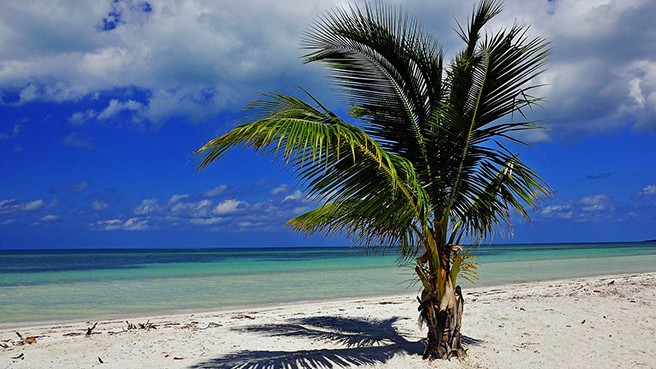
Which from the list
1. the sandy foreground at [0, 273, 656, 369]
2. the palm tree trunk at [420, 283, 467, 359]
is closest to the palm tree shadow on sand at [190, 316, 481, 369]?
the sandy foreground at [0, 273, 656, 369]

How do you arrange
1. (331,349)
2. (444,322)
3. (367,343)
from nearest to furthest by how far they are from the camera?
1. (444,322)
2. (331,349)
3. (367,343)

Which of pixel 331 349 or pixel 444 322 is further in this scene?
pixel 331 349

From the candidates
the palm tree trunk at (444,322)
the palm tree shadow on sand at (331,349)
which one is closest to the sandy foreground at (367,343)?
the palm tree shadow on sand at (331,349)

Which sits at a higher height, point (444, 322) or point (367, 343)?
point (444, 322)

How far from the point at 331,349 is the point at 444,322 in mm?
1490

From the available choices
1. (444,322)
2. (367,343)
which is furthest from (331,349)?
(444,322)

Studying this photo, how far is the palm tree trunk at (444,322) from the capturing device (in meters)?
5.65

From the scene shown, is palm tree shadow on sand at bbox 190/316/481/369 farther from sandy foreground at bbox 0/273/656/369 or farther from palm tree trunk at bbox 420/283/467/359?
palm tree trunk at bbox 420/283/467/359

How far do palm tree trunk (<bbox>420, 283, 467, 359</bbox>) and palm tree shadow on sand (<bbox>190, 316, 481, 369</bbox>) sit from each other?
395 millimetres

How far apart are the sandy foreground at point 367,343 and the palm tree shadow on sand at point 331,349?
0.5 inches

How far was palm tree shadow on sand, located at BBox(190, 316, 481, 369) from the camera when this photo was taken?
5.68 m

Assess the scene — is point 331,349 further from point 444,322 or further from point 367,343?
point 444,322

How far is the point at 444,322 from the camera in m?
5.70

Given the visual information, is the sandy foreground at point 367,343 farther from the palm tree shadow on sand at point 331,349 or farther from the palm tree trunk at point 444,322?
the palm tree trunk at point 444,322
